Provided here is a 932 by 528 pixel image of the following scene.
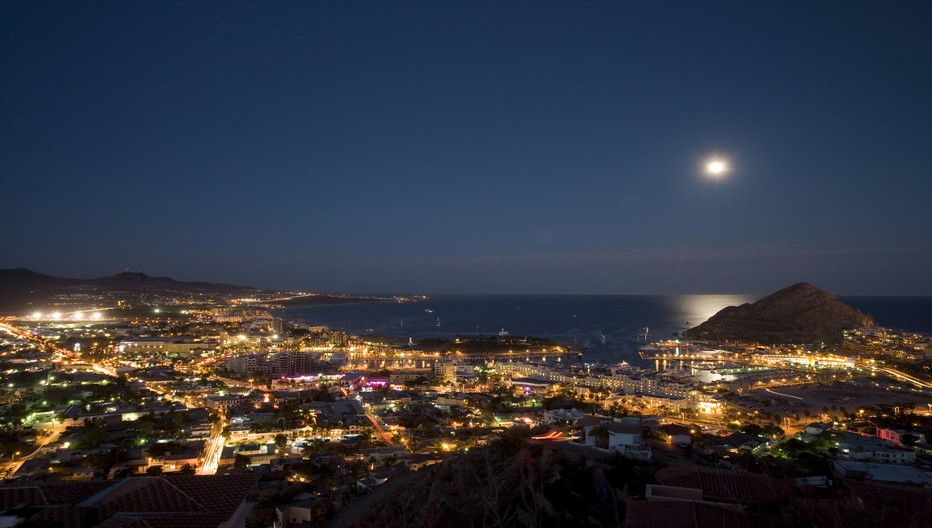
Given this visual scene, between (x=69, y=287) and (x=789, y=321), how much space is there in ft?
200

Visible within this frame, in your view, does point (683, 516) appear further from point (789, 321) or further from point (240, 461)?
point (789, 321)

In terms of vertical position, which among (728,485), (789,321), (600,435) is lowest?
(600,435)

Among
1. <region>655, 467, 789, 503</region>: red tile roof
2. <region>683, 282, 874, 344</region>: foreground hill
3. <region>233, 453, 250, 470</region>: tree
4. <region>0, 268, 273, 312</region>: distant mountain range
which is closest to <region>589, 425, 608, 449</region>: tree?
<region>655, 467, 789, 503</region>: red tile roof

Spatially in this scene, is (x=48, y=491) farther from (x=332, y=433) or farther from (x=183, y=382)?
(x=183, y=382)

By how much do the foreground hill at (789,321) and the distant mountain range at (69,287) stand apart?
159 ft

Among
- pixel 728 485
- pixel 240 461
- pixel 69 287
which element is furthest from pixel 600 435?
pixel 69 287

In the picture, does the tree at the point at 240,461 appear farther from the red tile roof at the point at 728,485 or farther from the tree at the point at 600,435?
the red tile roof at the point at 728,485

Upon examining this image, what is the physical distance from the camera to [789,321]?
3012 cm

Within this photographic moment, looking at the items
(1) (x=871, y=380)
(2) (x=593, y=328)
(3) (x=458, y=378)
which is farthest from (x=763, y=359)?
(2) (x=593, y=328)

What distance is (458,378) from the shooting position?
54.8 ft

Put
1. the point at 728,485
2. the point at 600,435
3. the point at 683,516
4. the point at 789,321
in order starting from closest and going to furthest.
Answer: the point at 683,516 < the point at 728,485 < the point at 600,435 < the point at 789,321

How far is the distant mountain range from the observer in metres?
43.7

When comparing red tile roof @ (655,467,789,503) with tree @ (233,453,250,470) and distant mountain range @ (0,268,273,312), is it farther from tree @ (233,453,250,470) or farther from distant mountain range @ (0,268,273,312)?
distant mountain range @ (0,268,273,312)

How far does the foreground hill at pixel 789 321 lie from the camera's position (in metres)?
28.1
